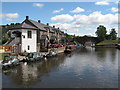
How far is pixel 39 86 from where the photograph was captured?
55.2ft

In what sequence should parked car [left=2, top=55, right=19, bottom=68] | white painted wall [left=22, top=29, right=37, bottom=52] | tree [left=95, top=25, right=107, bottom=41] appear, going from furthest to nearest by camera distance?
tree [left=95, top=25, right=107, bottom=41] → white painted wall [left=22, top=29, right=37, bottom=52] → parked car [left=2, top=55, right=19, bottom=68]

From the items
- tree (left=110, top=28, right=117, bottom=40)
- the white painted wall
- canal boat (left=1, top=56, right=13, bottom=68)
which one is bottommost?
canal boat (left=1, top=56, right=13, bottom=68)

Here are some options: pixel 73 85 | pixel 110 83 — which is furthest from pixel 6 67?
pixel 110 83

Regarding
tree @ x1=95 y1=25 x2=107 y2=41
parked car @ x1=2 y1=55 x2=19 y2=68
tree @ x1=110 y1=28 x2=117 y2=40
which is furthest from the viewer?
tree @ x1=110 y1=28 x2=117 y2=40

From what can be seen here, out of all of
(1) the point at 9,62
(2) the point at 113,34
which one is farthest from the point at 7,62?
(2) the point at 113,34

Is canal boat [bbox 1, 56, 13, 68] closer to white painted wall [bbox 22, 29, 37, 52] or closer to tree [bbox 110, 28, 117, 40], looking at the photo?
white painted wall [bbox 22, 29, 37, 52]

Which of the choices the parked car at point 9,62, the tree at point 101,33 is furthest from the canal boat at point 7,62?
the tree at point 101,33

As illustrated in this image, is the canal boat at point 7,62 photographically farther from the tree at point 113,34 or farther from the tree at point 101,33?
the tree at point 113,34

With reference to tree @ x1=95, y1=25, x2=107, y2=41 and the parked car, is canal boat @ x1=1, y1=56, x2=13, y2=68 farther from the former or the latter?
tree @ x1=95, y1=25, x2=107, y2=41

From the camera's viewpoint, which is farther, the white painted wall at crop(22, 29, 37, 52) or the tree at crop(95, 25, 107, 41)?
the tree at crop(95, 25, 107, 41)

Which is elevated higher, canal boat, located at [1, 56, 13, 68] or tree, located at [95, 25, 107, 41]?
tree, located at [95, 25, 107, 41]

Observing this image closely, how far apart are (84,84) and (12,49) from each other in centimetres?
2713

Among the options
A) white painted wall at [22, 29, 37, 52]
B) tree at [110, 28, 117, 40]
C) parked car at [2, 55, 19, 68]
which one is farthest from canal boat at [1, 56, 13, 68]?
tree at [110, 28, 117, 40]

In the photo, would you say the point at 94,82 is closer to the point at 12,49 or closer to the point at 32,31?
the point at 12,49
